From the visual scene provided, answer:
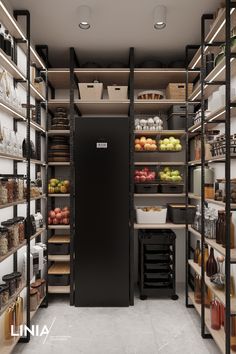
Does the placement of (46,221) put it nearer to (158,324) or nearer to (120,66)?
(158,324)

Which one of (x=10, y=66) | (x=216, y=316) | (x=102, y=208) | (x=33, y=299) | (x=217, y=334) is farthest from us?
(x=102, y=208)

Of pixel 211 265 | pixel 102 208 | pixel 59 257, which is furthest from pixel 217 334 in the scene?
pixel 59 257

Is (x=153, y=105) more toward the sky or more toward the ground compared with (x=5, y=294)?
more toward the sky

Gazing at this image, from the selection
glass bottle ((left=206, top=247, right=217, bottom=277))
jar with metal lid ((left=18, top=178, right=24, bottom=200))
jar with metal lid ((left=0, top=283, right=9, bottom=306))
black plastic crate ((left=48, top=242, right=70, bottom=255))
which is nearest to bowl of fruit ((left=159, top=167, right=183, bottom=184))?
glass bottle ((left=206, top=247, right=217, bottom=277))

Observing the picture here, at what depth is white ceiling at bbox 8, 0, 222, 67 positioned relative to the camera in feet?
9.66

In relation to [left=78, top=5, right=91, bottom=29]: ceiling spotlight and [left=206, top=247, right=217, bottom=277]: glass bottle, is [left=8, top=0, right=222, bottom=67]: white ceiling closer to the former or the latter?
[left=78, top=5, right=91, bottom=29]: ceiling spotlight

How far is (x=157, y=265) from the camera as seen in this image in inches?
153

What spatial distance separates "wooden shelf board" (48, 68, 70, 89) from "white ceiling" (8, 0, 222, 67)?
0.85 ft

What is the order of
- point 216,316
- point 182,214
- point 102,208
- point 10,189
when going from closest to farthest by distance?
point 10,189 < point 216,316 < point 102,208 < point 182,214

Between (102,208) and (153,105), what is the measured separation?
144 centimetres

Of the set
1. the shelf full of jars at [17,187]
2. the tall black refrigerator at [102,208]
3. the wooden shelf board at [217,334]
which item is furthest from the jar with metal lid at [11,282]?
the wooden shelf board at [217,334]

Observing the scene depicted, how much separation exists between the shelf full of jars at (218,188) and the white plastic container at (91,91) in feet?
3.60

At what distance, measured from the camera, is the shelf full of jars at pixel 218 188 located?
218 cm

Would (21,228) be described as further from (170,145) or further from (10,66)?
(170,145)
